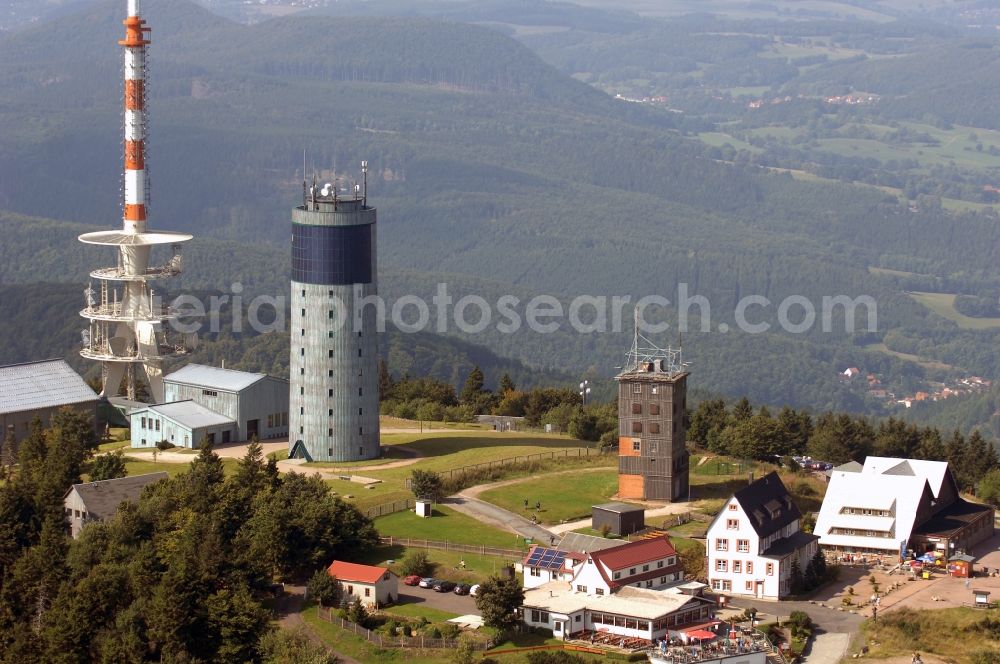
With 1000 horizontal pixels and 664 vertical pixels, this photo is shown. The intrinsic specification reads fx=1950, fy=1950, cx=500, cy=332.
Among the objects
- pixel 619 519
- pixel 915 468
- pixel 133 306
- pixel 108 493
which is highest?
pixel 133 306

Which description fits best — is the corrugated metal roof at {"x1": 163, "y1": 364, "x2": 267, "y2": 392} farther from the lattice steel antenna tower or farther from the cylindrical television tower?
the lattice steel antenna tower

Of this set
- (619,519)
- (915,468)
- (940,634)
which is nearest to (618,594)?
(619,519)

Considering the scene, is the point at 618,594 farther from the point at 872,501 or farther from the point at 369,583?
→ the point at 872,501

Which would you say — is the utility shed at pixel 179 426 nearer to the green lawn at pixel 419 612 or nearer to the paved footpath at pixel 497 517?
the paved footpath at pixel 497 517

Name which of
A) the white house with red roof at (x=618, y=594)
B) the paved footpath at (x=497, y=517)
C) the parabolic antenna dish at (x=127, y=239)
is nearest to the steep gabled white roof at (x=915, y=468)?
the white house with red roof at (x=618, y=594)

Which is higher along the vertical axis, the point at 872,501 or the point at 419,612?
the point at 872,501

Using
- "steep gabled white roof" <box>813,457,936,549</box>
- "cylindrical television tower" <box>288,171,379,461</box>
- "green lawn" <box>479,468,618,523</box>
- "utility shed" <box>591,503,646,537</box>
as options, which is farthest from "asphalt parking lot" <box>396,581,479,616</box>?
"cylindrical television tower" <box>288,171,379,461</box>
